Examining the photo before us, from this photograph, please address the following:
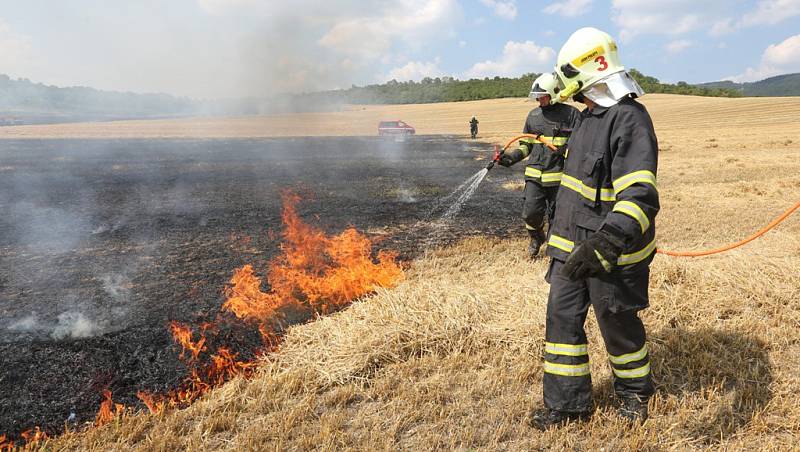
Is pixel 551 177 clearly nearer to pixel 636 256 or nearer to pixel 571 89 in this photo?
pixel 571 89

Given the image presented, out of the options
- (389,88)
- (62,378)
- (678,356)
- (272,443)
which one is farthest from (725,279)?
(389,88)

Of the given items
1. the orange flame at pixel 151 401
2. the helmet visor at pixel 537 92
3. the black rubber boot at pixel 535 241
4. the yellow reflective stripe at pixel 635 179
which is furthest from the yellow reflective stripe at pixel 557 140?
the orange flame at pixel 151 401

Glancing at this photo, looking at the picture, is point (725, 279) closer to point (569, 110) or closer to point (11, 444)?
point (569, 110)

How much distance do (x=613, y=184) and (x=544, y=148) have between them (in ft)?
10.3

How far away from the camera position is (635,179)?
235 cm

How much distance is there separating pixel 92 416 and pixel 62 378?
0.60 meters

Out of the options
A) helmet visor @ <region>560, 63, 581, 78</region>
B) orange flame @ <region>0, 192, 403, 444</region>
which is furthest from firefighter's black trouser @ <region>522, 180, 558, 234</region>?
helmet visor @ <region>560, 63, 581, 78</region>

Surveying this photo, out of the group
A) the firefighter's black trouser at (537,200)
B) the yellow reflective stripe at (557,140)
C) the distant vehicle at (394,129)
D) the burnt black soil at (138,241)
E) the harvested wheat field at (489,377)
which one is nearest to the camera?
the harvested wheat field at (489,377)

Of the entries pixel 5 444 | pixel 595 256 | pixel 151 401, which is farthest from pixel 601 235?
pixel 5 444

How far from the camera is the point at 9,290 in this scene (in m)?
5.25

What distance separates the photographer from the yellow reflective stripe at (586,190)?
8.35 ft

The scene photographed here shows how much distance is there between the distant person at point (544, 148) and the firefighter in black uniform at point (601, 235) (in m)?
2.73

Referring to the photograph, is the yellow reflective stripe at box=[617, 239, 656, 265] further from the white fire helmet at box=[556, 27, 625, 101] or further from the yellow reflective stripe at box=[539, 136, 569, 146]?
the yellow reflective stripe at box=[539, 136, 569, 146]

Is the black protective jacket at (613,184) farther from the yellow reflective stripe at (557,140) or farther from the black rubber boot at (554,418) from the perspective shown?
the yellow reflective stripe at (557,140)
